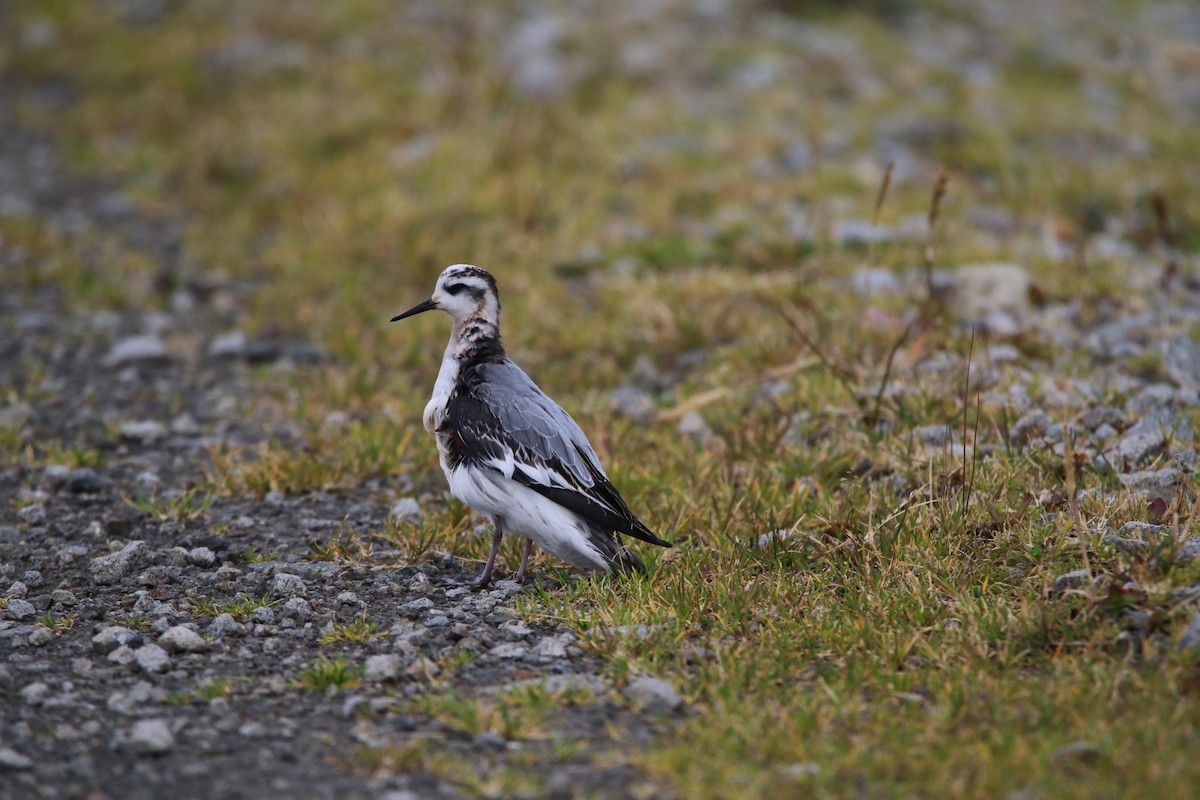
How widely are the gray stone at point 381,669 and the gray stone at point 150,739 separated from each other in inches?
30.5

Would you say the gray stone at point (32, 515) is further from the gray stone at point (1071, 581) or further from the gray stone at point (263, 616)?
the gray stone at point (1071, 581)

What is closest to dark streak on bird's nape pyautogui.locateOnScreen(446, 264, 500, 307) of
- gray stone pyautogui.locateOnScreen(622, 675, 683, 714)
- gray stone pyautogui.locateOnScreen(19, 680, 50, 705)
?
gray stone pyautogui.locateOnScreen(622, 675, 683, 714)

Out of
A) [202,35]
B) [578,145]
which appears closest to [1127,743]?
[578,145]

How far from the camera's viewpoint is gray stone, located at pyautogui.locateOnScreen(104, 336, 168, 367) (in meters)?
8.76

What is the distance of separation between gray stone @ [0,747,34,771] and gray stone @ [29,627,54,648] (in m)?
0.88

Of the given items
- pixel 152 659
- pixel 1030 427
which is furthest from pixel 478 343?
pixel 1030 427

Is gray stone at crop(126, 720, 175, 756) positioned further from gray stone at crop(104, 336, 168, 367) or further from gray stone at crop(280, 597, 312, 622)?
gray stone at crop(104, 336, 168, 367)

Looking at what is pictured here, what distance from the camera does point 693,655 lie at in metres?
4.91

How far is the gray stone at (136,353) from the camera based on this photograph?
28.7ft

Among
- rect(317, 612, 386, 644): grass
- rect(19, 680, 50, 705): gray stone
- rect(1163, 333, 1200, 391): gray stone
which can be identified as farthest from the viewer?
rect(1163, 333, 1200, 391): gray stone

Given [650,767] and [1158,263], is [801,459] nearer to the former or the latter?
[650,767]

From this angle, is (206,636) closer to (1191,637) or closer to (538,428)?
(538,428)

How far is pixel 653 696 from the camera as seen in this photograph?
459 centimetres

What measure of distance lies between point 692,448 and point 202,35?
10.8 meters
